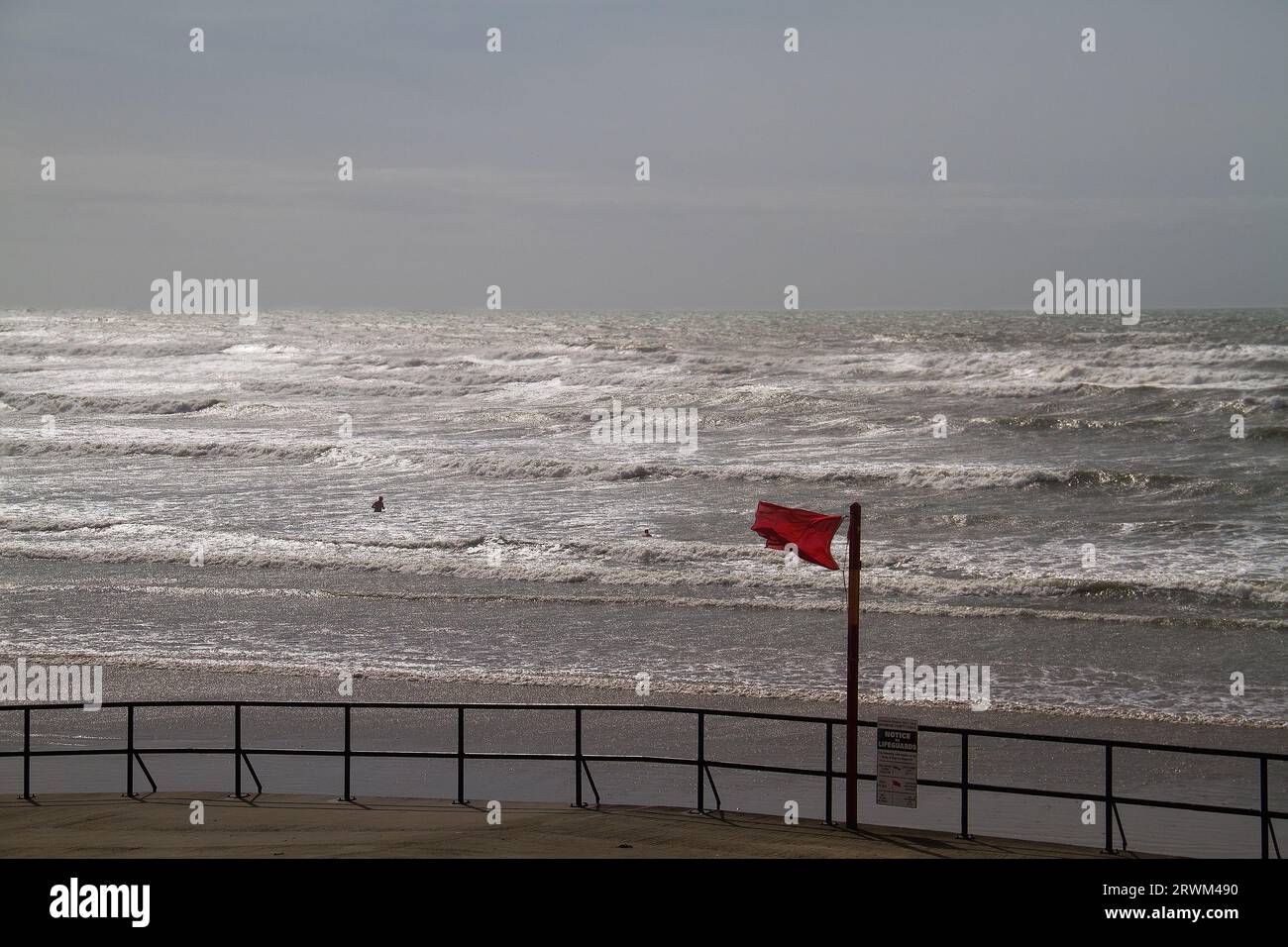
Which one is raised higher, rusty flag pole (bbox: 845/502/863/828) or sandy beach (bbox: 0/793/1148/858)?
rusty flag pole (bbox: 845/502/863/828)

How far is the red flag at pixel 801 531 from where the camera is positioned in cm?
1238

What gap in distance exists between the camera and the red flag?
40.6ft

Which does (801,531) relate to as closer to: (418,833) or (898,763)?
(898,763)

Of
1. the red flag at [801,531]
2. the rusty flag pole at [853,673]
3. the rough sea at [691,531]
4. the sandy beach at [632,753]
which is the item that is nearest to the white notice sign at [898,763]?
the rusty flag pole at [853,673]

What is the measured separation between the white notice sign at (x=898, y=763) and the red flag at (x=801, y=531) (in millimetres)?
1731

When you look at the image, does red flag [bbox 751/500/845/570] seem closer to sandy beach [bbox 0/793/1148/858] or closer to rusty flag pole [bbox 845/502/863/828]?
rusty flag pole [bbox 845/502/863/828]

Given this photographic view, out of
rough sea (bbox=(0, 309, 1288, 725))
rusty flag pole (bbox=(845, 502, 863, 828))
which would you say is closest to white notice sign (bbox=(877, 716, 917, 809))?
rusty flag pole (bbox=(845, 502, 863, 828))

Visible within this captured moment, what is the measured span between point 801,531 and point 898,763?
2.41 metres

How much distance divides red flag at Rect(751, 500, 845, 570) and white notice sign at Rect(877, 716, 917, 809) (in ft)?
5.68

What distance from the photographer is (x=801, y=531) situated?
1252 centimetres

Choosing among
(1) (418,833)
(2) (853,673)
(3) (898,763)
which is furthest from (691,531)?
(1) (418,833)

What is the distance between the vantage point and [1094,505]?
35.1 m

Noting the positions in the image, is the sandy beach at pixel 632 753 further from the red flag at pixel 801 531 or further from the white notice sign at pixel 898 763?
the red flag at pixel 801 531

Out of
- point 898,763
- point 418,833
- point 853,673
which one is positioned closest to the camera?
point 418,833
